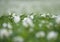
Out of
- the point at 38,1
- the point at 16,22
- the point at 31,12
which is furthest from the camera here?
the point at 38,1

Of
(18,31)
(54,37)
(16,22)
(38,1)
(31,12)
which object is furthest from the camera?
(38,1)

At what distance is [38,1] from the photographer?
6.53 ft

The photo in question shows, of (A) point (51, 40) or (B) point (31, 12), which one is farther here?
(B) point (31, 12)

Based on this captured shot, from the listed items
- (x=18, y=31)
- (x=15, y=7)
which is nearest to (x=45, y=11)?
(x=15, y=7)

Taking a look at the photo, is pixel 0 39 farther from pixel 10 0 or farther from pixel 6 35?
pixel 10 0

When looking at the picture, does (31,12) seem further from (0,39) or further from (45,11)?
(0,39)

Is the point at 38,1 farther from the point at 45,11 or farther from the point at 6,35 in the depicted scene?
the point at 6,35

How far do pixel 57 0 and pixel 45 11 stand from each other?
0.21m

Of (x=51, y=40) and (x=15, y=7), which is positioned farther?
(x=15, y=7)

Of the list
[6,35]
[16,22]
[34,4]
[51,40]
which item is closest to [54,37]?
[51,40]

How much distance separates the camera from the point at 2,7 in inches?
78.4

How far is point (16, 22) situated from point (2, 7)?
0.76 metres

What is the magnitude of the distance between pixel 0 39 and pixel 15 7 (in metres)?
0.99

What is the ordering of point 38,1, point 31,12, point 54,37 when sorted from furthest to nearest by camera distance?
point 38,1 < point 31,12 < point 54,37
